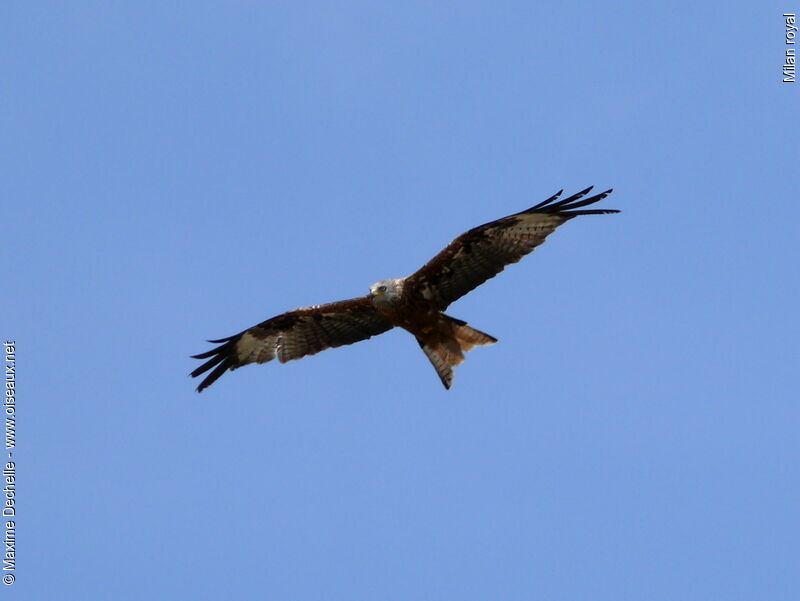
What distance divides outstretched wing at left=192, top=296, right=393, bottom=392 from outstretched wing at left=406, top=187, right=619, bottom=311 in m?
0.88

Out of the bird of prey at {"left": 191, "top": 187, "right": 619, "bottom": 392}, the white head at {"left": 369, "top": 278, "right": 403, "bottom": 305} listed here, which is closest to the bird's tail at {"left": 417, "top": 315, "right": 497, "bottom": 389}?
the bird of prey at {"left": 191, "top": 187, "right": 619, "bottom": 392}

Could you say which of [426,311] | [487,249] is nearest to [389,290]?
[426,311]

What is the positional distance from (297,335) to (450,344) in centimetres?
190

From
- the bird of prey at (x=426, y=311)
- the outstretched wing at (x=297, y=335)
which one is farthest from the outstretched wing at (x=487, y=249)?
the outstretched wing at (x=297, y=335)

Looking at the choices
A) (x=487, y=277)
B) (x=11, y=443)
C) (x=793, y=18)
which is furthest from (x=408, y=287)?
(x=793, y=18)

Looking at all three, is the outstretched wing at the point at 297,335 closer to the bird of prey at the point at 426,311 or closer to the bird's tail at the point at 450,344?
the bird of prey at the point at 426,311

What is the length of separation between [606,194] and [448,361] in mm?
2591

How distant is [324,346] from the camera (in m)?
16.1

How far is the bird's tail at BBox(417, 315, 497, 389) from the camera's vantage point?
15.3m

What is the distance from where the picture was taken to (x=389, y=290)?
15031 millimetres

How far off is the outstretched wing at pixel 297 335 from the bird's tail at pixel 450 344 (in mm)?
605

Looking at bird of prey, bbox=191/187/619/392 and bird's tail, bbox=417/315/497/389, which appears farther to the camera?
bird's tail, bbox=417/315/497/389

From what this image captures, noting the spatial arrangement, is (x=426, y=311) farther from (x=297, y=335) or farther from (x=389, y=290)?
(x=297, y=335)

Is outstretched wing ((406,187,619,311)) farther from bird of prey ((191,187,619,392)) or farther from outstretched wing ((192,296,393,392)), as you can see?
outstretched wing ((192,296,393,392))
